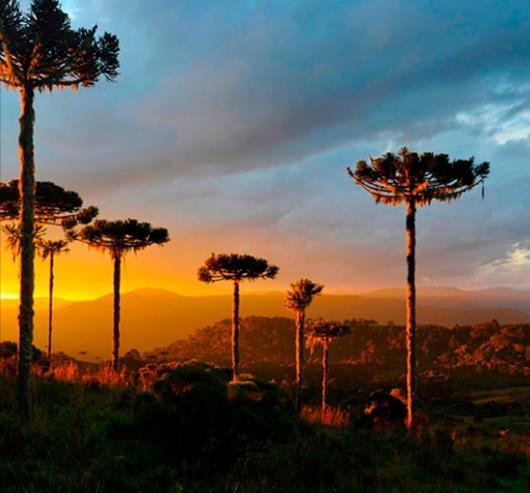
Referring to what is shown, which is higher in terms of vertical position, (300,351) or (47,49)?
(47,49)

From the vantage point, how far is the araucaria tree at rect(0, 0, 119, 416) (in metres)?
11.8

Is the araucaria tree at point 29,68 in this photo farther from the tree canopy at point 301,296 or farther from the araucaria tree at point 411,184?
the tree canopy at point 301,296

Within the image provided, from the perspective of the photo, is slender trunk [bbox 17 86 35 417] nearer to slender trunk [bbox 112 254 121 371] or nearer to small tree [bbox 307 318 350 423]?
slender trunk [bbox 112 254 121 371]

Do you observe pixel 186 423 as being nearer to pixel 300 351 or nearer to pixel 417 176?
pixel 417 176

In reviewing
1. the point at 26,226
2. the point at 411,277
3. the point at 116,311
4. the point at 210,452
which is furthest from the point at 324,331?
the point at 210,452

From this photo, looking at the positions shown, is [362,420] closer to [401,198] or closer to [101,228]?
[401,198]

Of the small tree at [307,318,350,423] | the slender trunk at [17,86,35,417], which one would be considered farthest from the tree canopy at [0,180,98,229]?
the small tree at [307,318,350,423]

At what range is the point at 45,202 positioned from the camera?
87.6ft

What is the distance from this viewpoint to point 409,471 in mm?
9570

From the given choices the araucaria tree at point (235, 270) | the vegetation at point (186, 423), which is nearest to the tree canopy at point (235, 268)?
the araucaria tree at point (235, 270)

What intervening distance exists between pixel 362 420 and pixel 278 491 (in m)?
13.8

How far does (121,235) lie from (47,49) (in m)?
15.4

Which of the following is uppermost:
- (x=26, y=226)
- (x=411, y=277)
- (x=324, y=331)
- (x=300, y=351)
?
(x=26, y=226)

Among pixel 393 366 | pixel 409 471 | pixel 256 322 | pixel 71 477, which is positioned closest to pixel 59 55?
pixel 71 477
